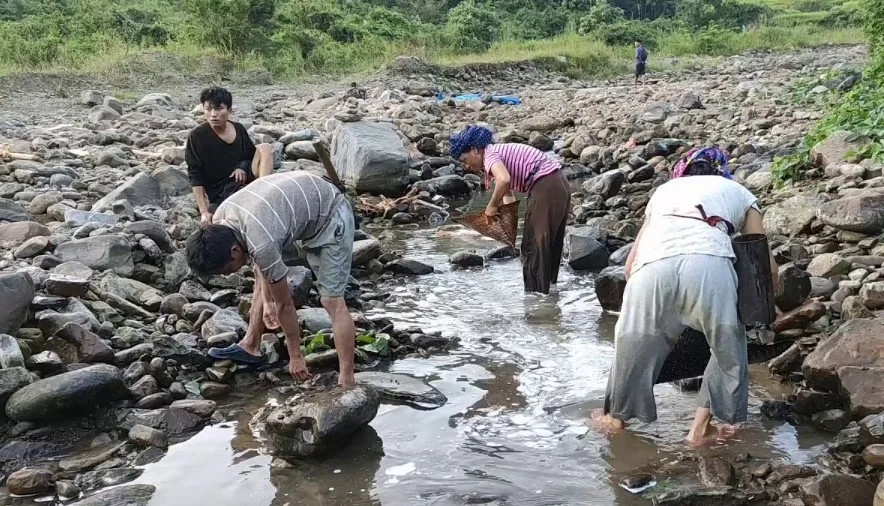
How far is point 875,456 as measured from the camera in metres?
3.76

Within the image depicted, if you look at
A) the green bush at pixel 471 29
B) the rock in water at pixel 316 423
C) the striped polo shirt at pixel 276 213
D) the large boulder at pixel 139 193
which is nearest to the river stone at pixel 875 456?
the rock in water at pixel 316 423

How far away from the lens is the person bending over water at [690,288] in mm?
3713

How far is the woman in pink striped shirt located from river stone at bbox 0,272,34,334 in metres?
3.14

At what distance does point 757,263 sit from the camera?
3854mm

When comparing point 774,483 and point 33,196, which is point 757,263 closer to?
point 774,483

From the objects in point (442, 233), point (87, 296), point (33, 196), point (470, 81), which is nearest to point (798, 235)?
point (442, 233)

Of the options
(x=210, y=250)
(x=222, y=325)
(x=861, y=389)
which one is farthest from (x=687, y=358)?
(x=222, y=325)

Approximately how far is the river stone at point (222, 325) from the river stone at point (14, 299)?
44.7 inches

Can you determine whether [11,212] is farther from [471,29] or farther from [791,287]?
[471,29]

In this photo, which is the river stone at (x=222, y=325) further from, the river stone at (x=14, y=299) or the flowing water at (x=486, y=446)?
the river stone at (x=14, y=299)

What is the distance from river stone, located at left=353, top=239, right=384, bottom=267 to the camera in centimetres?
815

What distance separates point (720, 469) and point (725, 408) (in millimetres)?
323

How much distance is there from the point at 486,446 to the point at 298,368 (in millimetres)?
1361

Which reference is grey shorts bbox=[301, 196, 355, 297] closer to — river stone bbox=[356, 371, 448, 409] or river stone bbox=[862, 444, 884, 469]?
river stone bbox=[356, 371, 448, 409]
